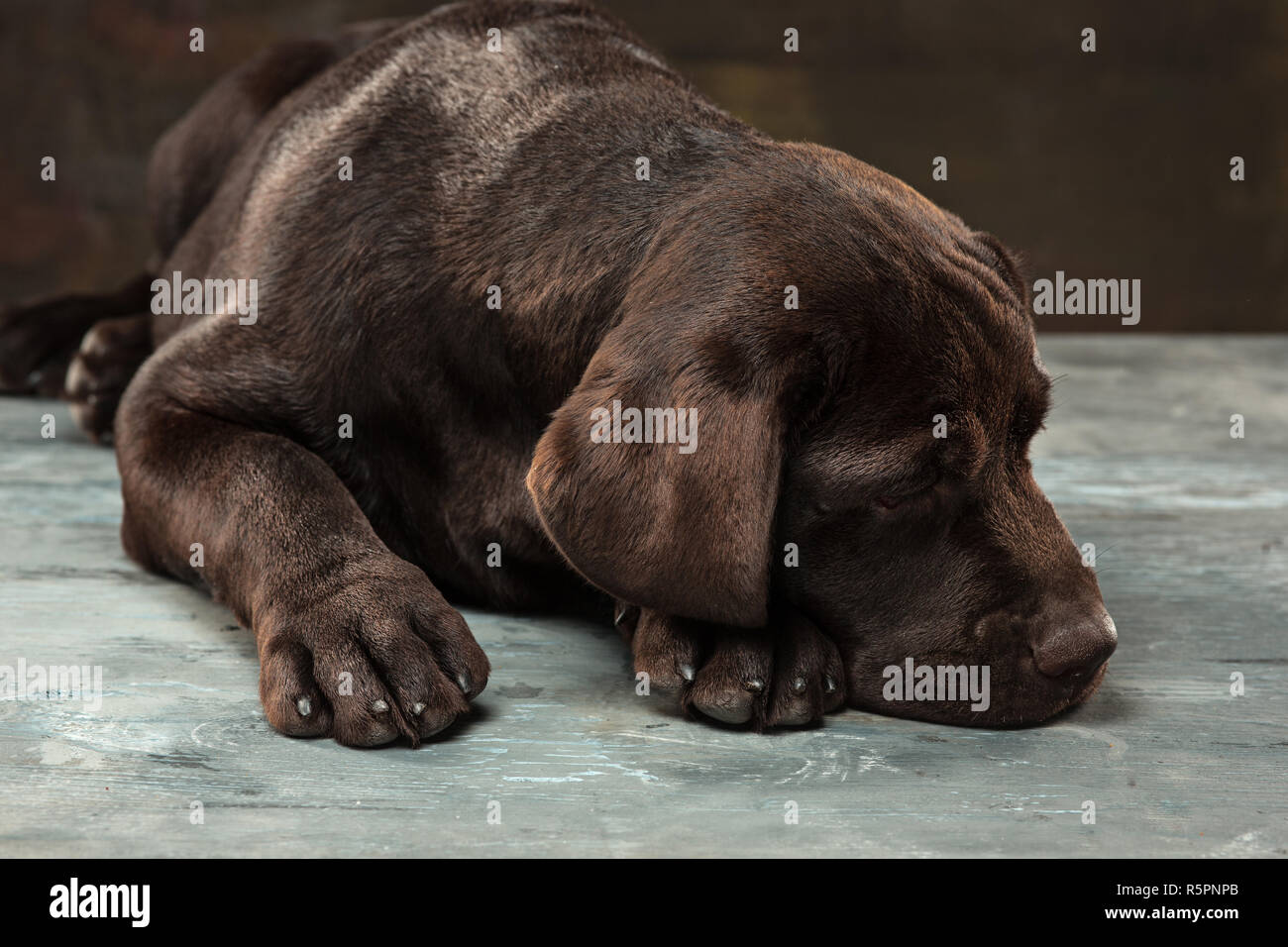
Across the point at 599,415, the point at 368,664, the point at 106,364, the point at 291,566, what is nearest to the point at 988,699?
the point at 599,415

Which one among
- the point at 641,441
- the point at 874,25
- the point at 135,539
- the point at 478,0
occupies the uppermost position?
the point at 874,25

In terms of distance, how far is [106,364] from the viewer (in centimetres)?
408

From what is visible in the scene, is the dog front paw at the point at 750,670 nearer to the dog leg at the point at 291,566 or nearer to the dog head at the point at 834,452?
the dog head at the point at 834,452

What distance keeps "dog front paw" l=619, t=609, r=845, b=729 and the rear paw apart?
7.30ft

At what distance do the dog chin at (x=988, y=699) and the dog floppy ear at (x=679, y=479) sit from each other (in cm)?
32

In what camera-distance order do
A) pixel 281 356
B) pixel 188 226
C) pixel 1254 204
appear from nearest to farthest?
pixel 281 356
pixel 188 226
pixel 1254 204

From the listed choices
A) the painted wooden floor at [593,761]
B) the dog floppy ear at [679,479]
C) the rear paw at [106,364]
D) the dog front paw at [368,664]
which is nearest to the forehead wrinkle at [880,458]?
the dog floppy ear at [679,479]

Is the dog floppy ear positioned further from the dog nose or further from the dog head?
the dog nose

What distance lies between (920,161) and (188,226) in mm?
3930

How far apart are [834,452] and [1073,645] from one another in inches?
18.5

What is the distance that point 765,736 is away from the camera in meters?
2.34

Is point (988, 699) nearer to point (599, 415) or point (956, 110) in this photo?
point (599, 415)

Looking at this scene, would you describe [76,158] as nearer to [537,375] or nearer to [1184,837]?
[537,375]
